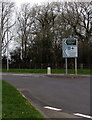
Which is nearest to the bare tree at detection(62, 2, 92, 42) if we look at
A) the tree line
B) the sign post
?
the tree line

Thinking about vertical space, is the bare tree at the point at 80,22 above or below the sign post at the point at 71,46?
above

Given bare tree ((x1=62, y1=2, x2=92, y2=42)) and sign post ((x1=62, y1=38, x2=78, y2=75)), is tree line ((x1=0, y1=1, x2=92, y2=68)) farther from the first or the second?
sign post ((x1=62, y1=38, x2=78, y2=75))

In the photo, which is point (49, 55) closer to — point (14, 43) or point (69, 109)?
point (14, 43)

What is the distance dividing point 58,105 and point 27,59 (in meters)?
41.8

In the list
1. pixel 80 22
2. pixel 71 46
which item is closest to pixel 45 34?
pixel 80 22

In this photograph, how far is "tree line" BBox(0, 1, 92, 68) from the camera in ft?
144

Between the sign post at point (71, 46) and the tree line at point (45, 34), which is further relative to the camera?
the tree line at point (45, 34)

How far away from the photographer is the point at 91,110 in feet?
27.0

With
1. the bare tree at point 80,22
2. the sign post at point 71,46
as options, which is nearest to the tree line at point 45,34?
→ the bare tree at point 80,22

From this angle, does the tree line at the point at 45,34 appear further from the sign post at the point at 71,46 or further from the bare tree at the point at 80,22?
the sign post at the point at 71,46

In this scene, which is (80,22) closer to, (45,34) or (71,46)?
(45,34)

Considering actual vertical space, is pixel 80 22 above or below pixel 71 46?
above

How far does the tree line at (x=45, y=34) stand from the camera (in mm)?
43906

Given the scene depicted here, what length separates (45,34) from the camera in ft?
153
